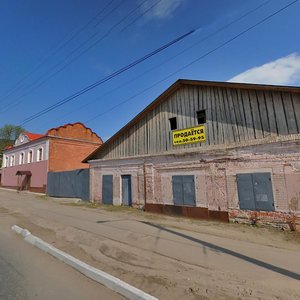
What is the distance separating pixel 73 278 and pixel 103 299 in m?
1.04

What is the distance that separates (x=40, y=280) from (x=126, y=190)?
11.3 metres

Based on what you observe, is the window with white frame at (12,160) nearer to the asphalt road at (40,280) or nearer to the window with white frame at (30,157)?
the window with white frame at (30,157)

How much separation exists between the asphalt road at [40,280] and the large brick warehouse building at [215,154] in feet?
25.7

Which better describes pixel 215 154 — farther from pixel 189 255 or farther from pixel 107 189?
pixel 107 189

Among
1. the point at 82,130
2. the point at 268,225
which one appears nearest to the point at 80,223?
the point at 268,225

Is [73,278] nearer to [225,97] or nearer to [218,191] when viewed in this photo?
[218,191]

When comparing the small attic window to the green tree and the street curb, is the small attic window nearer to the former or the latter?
the street curb

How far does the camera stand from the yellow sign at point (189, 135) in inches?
478

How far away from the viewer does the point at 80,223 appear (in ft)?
33.0

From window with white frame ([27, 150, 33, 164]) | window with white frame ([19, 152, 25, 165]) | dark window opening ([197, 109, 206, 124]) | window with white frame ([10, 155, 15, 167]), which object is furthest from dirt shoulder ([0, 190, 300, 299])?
window with white frame ([10, 155, 15, 167])

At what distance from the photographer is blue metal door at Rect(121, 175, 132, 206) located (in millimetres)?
15383

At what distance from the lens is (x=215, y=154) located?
446 inches

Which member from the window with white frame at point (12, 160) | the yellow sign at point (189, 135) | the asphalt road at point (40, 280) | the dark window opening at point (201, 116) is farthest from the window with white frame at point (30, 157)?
the asphalt road at point (40, 280)

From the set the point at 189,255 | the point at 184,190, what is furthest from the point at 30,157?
the point at 189,255
